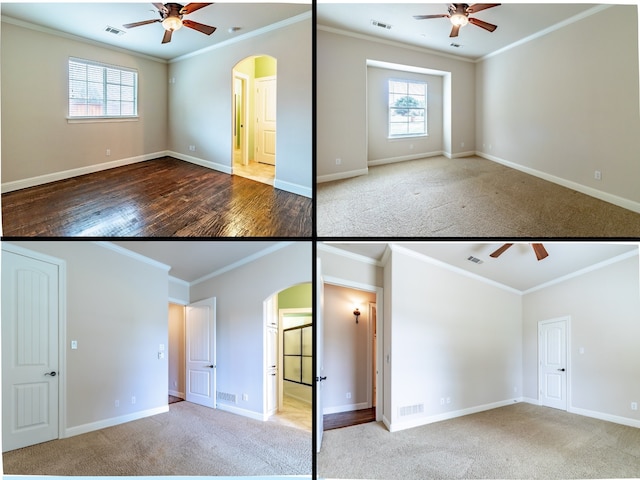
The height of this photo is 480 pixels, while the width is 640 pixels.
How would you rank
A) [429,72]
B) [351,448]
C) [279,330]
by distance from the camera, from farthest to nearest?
[279,330], [351,448], [429,72]

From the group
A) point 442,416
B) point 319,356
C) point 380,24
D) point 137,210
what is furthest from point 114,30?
point 442,416

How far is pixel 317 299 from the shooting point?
126 inches

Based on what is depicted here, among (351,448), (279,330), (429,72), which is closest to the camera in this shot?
(429,72)

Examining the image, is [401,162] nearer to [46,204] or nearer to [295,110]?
[295,110]

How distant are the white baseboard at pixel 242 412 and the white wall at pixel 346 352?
48 cm

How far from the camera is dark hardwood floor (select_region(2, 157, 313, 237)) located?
10.2 feet

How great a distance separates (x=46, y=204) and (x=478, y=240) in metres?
2.63

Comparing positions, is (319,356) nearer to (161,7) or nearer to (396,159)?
(396,159)

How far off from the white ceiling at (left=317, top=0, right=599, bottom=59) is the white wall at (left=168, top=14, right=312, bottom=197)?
0.83 feet

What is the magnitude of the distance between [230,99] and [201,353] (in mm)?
1631

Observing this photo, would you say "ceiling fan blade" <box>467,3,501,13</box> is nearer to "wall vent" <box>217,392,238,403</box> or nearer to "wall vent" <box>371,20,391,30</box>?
"wall vent" <box>371,20,391,30</box>

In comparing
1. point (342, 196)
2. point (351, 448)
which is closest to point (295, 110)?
point (342, 196)

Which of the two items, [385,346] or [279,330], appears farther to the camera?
[279,330]

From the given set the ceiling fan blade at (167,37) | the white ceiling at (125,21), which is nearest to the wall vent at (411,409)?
the white ceiling at (125,21)
